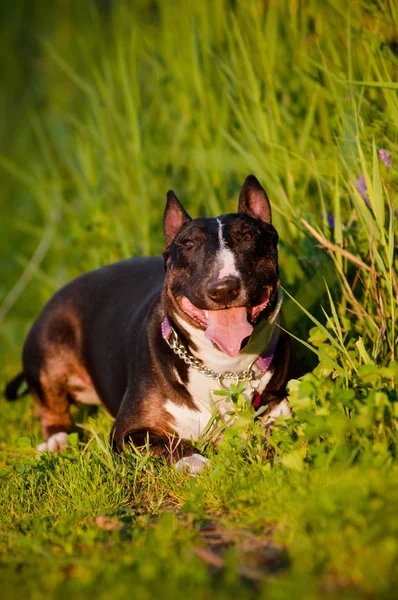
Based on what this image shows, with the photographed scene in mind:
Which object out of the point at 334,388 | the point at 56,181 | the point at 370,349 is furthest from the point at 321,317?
the point at 56,181

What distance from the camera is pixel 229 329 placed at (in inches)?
155

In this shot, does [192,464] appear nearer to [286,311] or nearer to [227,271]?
[227,271]

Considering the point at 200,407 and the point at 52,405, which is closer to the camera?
the point at 200,407

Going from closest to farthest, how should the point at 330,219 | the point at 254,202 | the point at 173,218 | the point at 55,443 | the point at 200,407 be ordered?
the point at 200,407 < the point at 254,202 < the point at 173,218 < the point at 330,219 < the point at 55,443

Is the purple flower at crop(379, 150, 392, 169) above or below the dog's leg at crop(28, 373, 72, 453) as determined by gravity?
above

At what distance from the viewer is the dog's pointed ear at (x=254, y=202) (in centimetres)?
436

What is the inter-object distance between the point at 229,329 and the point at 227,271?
0.26 metres

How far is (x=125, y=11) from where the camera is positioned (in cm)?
779

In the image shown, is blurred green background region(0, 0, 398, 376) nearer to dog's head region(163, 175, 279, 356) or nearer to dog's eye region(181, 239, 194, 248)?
dog's head region(163, 175, 279, 356)

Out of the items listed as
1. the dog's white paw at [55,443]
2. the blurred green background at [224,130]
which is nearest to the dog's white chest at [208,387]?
the blurred green background at [224,130]

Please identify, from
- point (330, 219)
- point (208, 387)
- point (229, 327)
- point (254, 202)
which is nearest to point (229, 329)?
point (229, 327)

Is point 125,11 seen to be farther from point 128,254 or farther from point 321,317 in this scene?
point 321,317

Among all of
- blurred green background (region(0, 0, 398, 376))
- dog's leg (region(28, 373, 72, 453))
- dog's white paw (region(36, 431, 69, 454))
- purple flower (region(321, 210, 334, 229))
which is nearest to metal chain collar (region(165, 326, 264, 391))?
blurred green background (region(0, 0, 398, 376))

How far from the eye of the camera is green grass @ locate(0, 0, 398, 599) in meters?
2.60
